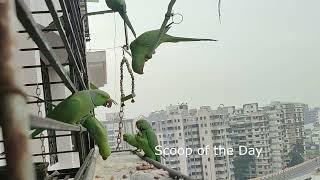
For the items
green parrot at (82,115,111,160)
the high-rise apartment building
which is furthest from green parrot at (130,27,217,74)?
the high-rise apartment building

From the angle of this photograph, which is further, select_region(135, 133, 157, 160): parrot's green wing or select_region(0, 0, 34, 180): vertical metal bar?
select_region(135, 133, 157, 160): parrot's green wing

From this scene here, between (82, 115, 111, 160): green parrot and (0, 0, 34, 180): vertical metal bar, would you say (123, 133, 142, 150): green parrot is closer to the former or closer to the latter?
(82, 115, 111, 160): green parrot

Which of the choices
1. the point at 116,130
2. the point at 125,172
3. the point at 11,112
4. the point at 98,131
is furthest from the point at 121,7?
Answer: the point at 116,130

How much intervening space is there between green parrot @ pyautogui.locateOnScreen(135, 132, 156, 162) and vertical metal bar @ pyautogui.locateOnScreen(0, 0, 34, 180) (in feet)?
10.6

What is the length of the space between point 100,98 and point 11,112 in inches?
52.8

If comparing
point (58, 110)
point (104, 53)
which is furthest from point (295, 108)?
point (58, 110)

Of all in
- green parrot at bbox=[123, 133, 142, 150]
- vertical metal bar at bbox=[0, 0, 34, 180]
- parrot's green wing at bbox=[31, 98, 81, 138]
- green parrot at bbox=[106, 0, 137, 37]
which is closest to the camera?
vertical metal bar at bbox=[0, 0, 34, 180]

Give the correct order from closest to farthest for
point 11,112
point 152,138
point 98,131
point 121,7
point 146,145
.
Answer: point 11,112, point 121,7, point 98,131, point 152,138, point 146,145

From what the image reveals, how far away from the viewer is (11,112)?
313 mm

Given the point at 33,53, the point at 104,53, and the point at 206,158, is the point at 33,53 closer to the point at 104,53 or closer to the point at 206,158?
the point at 104,53

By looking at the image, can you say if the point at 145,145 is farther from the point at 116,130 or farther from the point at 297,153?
the point at 297,153

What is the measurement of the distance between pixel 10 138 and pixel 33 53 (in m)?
3.74

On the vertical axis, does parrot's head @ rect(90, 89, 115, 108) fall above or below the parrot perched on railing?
above

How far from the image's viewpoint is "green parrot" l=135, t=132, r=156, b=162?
3568mm
